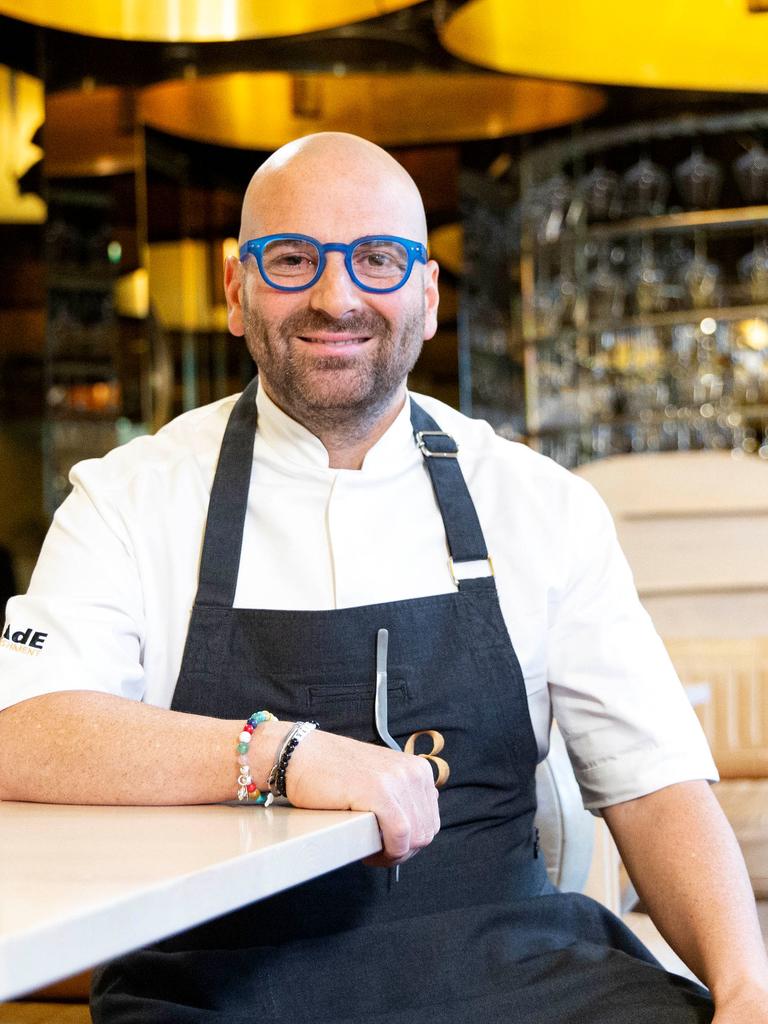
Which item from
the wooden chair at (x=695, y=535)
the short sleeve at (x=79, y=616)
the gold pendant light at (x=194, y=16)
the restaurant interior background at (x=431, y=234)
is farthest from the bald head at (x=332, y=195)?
the restaurant interior background at (x=431, y=234)

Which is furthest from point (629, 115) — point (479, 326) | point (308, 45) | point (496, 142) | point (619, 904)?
point (619, 904)

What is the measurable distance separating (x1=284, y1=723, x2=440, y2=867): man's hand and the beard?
54cm

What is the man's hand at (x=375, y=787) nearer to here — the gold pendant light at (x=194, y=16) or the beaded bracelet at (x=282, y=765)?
the beaded bracelet at (x=282, y=765)

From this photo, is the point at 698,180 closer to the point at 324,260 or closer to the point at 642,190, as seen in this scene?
the point at 642,190

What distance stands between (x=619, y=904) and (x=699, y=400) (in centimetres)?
454

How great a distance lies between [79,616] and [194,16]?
2.55 meters

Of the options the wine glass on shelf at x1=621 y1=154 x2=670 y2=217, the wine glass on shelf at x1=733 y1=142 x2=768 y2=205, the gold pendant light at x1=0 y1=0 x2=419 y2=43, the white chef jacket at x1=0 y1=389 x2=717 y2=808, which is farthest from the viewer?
the wine glass on shelf at x1=621 y1=154 x2=670 y2=217

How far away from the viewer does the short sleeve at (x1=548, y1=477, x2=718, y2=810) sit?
5.04ft

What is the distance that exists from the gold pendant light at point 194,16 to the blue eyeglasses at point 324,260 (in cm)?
197

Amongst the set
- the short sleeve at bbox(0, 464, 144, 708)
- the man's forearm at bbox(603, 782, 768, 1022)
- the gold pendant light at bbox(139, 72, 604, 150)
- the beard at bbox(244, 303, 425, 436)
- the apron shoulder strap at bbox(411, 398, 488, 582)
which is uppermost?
the gold pendant light at bbox(139, 72, 604, 150)

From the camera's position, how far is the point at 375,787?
3.76 ft

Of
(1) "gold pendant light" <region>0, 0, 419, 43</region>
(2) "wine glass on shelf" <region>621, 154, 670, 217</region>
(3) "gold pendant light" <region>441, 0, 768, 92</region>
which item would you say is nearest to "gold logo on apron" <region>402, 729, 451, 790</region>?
(1) "gold pendant light" <region>0, 0, 419, 43</region>

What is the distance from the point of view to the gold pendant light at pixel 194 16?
11.2ft

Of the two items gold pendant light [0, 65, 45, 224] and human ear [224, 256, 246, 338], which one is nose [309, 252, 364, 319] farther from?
gold pendant light [0, 65, 45, 224]
